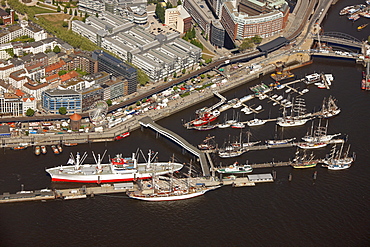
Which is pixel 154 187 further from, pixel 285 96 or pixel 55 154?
pixel 285 96

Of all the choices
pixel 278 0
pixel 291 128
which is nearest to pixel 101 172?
pixel 291 128

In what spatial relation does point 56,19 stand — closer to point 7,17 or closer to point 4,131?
point 7,17

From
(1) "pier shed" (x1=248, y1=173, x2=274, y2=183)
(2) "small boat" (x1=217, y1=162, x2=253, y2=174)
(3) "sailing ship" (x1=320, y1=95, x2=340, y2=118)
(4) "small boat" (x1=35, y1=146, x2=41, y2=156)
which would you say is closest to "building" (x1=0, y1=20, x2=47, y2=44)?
(4) "small boat" (x1=35, y1=146, x2=41, y2=156)

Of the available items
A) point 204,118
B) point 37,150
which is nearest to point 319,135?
point 204,118

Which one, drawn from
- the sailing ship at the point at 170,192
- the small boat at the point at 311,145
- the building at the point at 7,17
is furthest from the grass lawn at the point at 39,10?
the small boat at the point at 311,145

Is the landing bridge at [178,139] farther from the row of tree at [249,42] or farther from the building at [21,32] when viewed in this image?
the building at [21,32]
